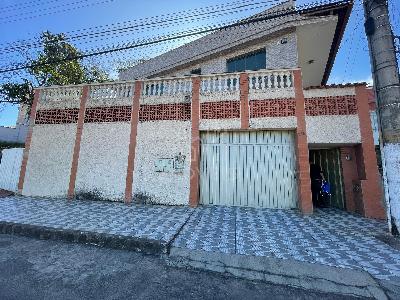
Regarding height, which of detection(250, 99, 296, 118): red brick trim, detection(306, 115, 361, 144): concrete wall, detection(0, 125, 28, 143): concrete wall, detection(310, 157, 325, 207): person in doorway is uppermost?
detection(0, 125, 28, 143): concrete wall

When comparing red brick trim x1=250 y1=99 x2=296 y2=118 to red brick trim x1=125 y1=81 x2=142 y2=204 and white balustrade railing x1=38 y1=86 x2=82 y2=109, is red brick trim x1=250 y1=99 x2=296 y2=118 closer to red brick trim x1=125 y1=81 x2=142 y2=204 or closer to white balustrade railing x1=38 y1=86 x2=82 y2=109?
red brick trim x1=125 y1=81 x2=142 y2=204

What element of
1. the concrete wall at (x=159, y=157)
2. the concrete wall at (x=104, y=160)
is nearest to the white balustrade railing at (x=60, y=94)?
the concrete wall at (x=104, y=160)

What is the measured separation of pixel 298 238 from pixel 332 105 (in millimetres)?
4721

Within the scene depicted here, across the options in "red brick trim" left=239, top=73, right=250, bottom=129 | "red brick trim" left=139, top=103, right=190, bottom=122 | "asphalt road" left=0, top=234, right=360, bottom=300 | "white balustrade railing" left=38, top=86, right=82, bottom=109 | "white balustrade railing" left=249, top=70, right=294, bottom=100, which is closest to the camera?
"asphalt road" left=0, top=234, right=360, bottom=300

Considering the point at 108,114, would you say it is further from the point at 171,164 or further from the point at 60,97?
the point at 171,164

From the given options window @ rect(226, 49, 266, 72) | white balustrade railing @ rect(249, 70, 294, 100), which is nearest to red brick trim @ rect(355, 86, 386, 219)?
A: white balustrade railing @ rect(249, 70, 294, 100)

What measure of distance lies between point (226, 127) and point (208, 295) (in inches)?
224

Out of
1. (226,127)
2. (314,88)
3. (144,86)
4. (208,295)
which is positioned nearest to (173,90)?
(144,86)

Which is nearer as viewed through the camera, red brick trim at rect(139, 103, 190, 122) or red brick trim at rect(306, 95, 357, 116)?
red brick trim at rect(306, 95, 357, 116)

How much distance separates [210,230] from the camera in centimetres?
523

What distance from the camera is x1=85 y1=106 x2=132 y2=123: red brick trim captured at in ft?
28.7

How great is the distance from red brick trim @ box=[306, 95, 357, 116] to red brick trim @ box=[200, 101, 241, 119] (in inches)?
92.6

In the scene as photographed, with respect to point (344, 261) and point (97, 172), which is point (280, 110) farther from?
point (97, 172)

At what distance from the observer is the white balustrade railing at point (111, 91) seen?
8961mm
